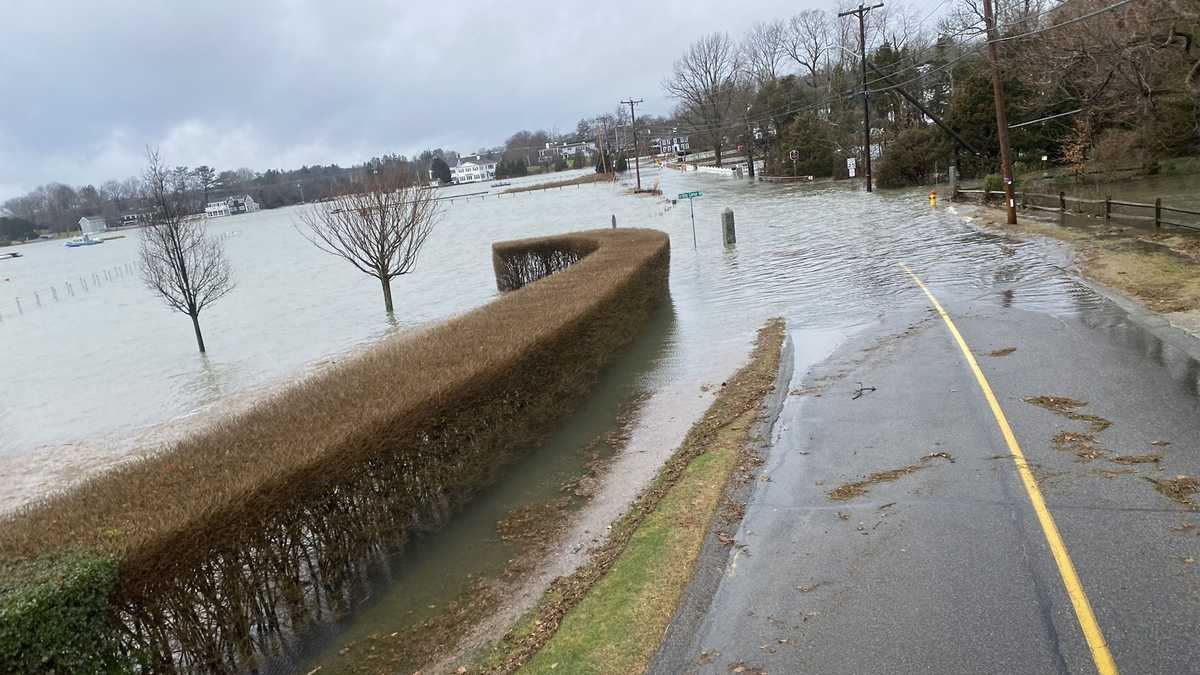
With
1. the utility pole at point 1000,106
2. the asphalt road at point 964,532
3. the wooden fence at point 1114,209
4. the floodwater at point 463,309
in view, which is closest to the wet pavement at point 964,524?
the asphalt road at point 964,532

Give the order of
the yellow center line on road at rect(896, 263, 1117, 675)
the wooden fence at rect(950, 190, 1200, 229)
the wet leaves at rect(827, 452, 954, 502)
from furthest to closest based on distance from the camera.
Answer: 1. the wooden fence at rect(950, 190, 1200, 229)
2. the wet leaves at rect(827, 452, 954, 502)
3. the yellow center line on road at rect(896, 263, 1117, 675)

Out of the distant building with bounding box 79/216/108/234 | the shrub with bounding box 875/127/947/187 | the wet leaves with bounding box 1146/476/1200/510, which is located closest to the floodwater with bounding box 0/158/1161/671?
the wet leaves with bounding box 1146/476/1200/510

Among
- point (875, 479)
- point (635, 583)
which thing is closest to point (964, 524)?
point (875, 479)

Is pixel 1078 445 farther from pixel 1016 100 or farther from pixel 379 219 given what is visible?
pixel 1016 100

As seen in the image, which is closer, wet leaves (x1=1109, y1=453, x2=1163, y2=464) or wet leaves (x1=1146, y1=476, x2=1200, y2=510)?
wet leaves (x1=1146, y1=476, x2=1200, y2=510)

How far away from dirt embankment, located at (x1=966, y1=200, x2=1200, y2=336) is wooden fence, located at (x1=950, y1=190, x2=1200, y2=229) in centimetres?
54

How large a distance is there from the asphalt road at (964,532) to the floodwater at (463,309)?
191 cm

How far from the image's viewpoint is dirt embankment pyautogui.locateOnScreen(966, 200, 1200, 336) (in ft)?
46.2

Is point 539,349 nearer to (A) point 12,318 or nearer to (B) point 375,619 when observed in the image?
(B) point 375,619

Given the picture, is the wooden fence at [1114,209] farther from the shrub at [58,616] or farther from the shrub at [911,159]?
the shrub at [58,616]

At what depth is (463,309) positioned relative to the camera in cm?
2686

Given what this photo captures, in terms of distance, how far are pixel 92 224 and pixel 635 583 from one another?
209 m

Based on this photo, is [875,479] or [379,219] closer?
[875,479]

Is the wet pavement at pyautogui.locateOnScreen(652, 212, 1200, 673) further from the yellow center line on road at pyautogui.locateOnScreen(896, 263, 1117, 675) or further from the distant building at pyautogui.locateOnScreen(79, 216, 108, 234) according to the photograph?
the distant building at pyautogui.locateOnScreen(79, 216, 108, 234)
